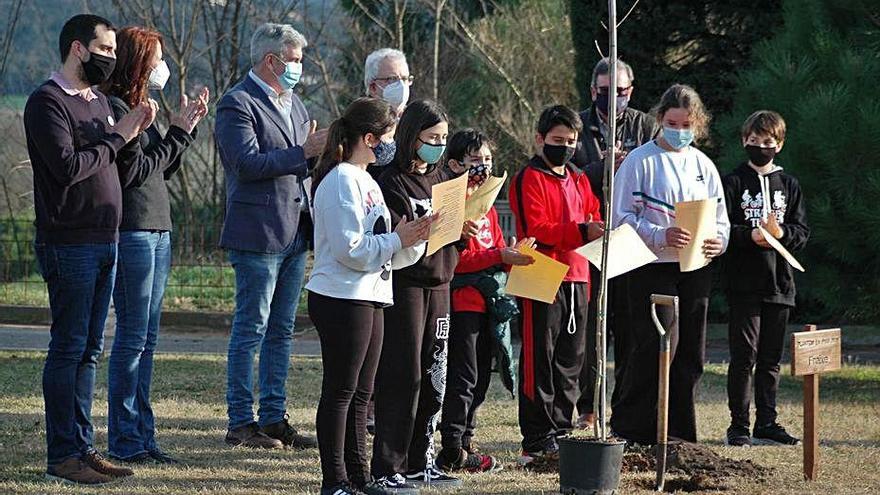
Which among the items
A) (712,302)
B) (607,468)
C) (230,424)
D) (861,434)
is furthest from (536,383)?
(712,302)

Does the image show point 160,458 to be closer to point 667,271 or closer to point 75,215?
point 75,215

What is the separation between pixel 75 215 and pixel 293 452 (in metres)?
1.91

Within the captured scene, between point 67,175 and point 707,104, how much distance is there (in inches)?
411

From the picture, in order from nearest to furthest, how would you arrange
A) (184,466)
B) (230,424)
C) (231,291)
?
(184,466), (230,424), (231,291)

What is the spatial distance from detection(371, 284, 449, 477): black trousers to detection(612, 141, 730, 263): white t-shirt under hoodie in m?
1.44

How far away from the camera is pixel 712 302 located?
15.3 meters

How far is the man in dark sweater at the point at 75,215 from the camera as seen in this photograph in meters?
6.07

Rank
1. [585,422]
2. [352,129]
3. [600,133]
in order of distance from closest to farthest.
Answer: [352,129] < [600,133] < [585,422]

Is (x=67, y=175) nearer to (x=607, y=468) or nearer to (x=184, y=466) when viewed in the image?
(x=184, y=466)

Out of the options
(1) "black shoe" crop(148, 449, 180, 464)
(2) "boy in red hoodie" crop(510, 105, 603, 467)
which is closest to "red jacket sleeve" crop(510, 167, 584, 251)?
(2) "boy in red hoodie" crop(510, 105, 603, 467)

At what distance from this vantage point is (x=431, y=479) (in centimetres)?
640

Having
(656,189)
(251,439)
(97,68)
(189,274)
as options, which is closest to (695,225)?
(656,189)

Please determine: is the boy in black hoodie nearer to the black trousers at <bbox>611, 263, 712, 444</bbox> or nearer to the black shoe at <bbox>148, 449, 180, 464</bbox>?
the black trousers at <bbox>611, 263, 712, 444</bbox>

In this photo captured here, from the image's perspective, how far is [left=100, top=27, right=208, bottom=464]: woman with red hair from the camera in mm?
6531
